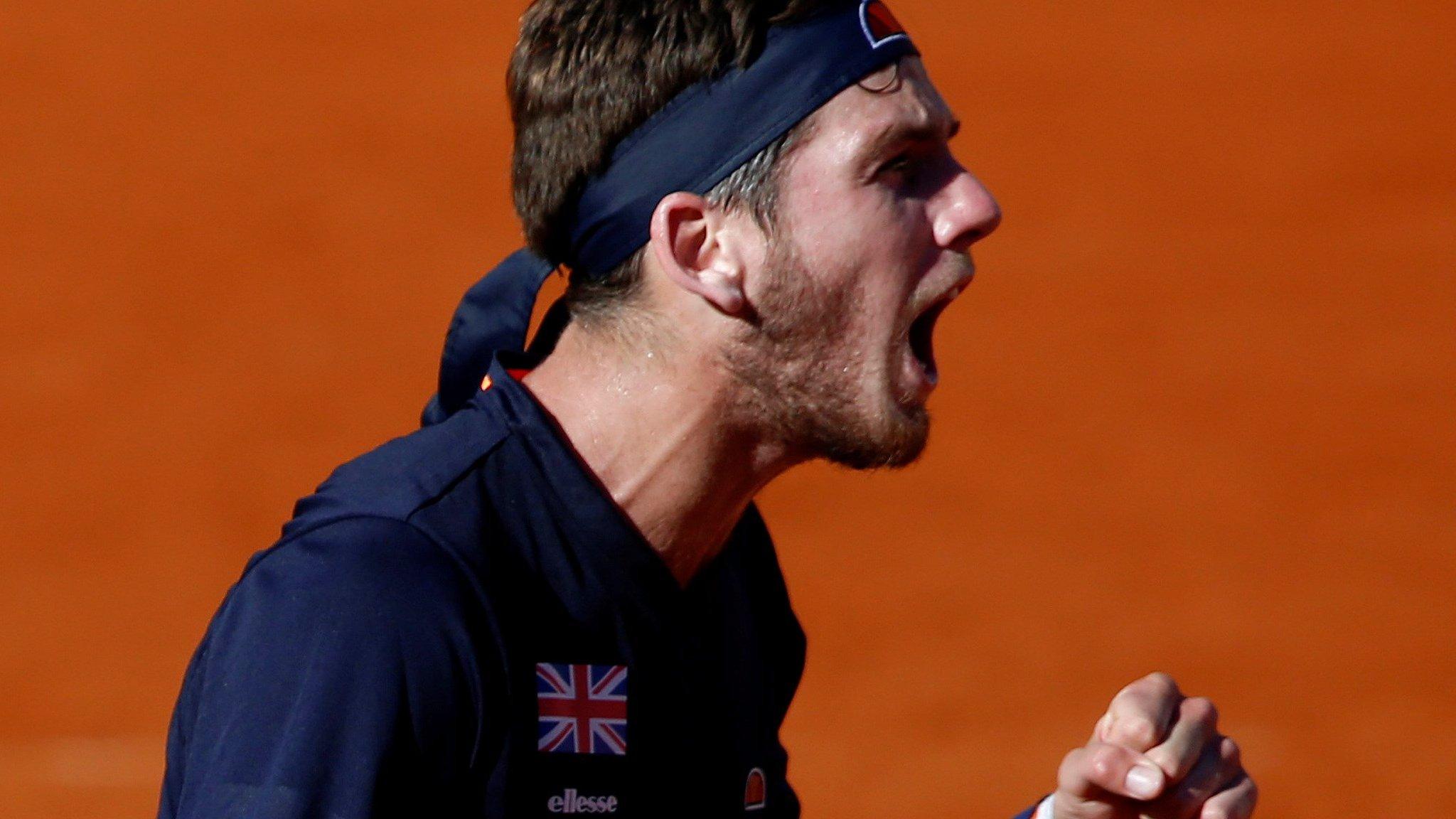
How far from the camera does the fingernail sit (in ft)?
7.99

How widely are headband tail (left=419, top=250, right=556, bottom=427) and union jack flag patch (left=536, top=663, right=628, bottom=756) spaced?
→ 1.89 feet

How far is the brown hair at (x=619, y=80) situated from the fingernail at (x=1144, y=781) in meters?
0.94

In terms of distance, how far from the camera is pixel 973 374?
27.1 ft

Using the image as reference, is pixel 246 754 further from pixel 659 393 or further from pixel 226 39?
pixel 226 39

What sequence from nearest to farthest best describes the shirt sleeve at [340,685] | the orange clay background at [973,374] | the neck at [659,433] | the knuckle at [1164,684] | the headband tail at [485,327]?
the shirt sleeve at [340,685], the knuckle at [1164,684], the neck at [659,433], the headband tail at [485,327], the orange clay background at [973,374]

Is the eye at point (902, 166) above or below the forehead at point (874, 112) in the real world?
below

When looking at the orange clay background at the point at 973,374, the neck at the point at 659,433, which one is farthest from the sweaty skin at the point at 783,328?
the orange clay background at the point at 973,374

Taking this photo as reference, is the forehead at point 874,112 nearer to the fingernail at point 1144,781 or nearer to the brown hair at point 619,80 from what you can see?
the brown hair at point 619,80

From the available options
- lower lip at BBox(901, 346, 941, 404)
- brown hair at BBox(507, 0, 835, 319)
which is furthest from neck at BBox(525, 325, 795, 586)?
lower lip at BBox(901, 346, 941, 404)

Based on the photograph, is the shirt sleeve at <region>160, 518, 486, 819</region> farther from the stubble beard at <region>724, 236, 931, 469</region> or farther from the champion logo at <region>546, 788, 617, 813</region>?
the stubble beard at <region>724, 236, 931, 469</region>

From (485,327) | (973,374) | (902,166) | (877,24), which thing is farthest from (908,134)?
(973,374)

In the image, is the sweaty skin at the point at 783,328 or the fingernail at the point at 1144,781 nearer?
the fingernail at the point at 1144,781

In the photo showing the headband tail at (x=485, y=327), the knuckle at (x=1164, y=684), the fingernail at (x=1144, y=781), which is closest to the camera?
the fingernail at (x=1144, y=781)

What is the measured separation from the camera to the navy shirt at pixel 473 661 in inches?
89.1
